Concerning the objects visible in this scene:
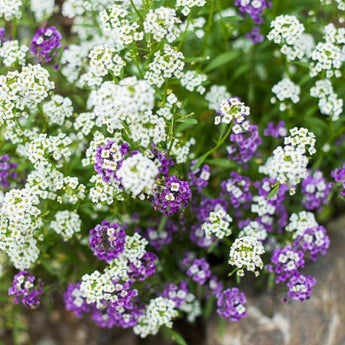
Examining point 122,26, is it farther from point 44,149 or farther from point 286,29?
point 286,29

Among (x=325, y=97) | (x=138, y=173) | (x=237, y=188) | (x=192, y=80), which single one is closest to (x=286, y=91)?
(x=325, y=97)

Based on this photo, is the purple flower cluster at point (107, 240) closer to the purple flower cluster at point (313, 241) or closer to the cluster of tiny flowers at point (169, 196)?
the cluster of tiny flowers at point (169, 196)

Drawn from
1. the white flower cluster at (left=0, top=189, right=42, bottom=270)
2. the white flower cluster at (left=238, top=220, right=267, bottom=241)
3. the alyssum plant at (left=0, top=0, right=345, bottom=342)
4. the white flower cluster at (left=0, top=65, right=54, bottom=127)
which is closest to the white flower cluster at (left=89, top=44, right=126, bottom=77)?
the alyssum plant at (left=0, top=0, right=345, bottom=342)

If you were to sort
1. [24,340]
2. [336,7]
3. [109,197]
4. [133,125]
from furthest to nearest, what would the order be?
[24,340] → [336,7] → [109,197] → [133,125]

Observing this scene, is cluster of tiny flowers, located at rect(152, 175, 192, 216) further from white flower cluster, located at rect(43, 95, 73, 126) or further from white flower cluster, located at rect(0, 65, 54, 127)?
white flower cluster, located at rect(43, 95, 73, 126)

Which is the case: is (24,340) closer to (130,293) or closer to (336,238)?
(130,293)

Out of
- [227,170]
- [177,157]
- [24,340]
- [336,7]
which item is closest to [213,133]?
[227,170]

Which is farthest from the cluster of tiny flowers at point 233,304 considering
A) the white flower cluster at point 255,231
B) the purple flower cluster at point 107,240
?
the purple flower cluster at point 107,240
